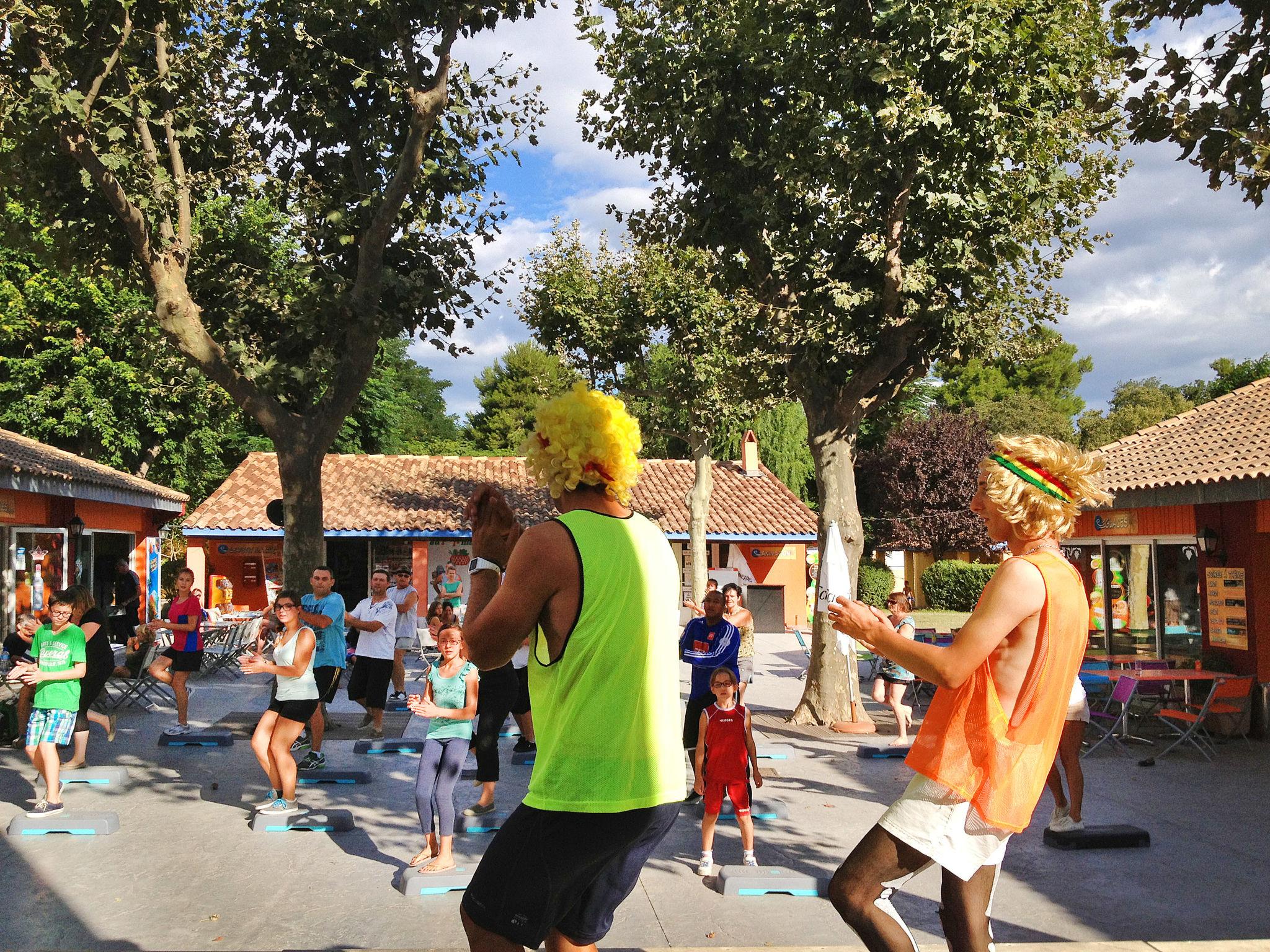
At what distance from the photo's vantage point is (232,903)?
5.79 m

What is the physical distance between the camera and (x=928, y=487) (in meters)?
40.1

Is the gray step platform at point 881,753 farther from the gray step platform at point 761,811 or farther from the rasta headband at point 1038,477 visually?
the rasta headband at point 1038,477

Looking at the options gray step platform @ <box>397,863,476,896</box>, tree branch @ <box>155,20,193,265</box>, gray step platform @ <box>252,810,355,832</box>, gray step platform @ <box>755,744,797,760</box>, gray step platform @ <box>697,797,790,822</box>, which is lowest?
gray step platform @ <box>755,744,797,760</box>

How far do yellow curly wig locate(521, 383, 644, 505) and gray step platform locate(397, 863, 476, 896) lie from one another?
151 inches

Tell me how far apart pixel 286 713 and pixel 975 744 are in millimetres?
5705

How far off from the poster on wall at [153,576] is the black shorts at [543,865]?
25.3 metres

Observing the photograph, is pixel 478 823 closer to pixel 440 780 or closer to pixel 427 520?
pixel 440 780

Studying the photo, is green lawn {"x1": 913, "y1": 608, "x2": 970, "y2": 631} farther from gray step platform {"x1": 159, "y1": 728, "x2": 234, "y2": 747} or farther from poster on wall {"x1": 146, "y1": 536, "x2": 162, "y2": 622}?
poster on wall {"x1": 146, "y1": 536, "x2": 162, "y2": 622}

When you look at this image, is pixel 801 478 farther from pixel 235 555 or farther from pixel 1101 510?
pixel 1101 510

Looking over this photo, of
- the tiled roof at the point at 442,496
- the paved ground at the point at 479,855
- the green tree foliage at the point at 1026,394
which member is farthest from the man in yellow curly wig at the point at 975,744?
the green tree foliage at the point at 1026,394

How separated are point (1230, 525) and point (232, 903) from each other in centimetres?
1193

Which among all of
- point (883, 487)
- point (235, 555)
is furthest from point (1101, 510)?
point (883, 487)

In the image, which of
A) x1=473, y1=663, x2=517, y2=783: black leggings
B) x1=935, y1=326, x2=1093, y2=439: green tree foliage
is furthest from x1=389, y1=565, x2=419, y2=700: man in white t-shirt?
x1=935, y1=326, x2=1093, y2=439: green tree foliage

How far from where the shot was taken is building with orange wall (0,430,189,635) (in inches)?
662
